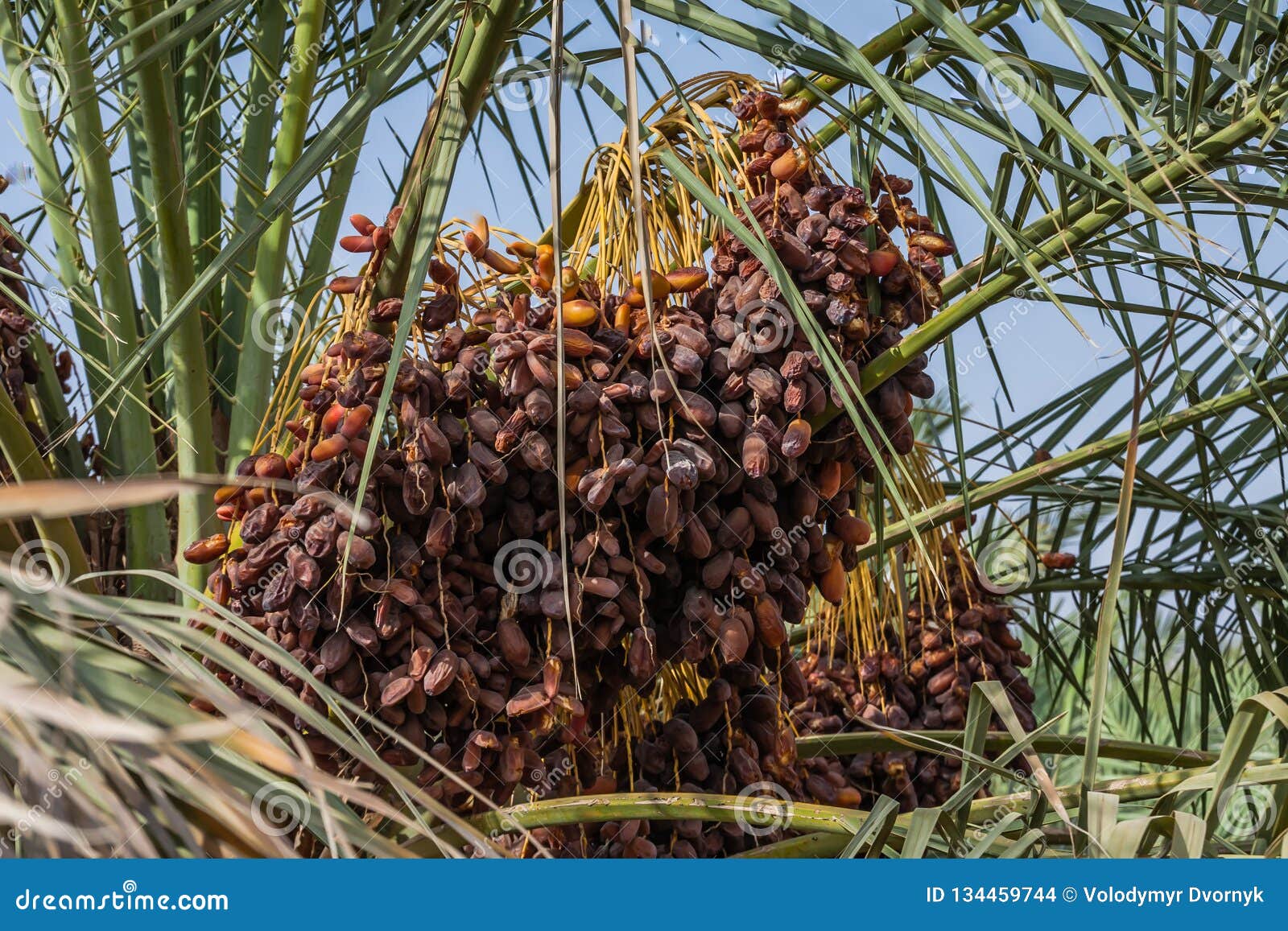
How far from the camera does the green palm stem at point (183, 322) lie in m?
1.28

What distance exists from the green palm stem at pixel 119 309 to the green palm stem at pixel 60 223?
2.9 inches

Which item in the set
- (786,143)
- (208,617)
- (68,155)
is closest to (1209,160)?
(786,143)

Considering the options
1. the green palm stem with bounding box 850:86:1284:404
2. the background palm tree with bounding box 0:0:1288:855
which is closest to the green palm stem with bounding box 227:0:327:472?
the background palm tree with bounding box 0:0:1288:855

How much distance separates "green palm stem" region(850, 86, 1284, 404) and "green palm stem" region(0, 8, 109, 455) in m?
0.87

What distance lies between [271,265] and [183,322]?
0.16 meters

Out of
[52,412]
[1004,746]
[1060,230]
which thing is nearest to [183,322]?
[52,412]

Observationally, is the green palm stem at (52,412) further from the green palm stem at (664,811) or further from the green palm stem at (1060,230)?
the green palm stem at (1060,230)

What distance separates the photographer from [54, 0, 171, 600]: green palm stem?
4.46 feet

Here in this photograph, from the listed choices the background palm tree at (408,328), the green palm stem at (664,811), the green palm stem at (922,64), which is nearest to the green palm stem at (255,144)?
the background palm tree at (408,328)

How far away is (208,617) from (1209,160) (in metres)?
0.96

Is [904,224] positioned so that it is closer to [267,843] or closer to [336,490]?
[336,490]

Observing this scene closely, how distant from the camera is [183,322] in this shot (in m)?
1.28

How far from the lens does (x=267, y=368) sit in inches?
55.1

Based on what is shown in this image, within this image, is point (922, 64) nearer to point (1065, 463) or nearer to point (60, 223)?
point (1065, 463)
